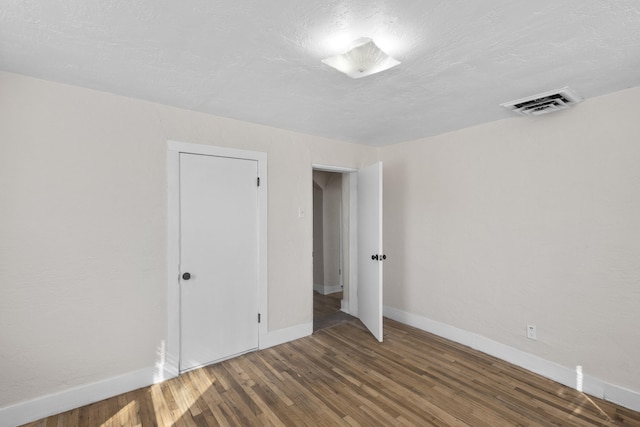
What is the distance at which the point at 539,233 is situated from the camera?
2.67 meters

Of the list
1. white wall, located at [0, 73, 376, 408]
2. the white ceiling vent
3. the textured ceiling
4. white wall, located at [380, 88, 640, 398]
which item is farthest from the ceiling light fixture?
white wall, located at [380, 88, 640, 398]

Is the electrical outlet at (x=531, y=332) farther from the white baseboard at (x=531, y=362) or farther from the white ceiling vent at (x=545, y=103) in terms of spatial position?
the white ceiling vent at (x=545, y=103)

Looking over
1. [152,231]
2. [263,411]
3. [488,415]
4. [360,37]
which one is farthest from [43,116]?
[488,415]

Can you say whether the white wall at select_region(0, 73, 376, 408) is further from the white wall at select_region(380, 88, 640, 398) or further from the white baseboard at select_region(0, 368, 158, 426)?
the white wall at select_region(380, 88, 640, 398)

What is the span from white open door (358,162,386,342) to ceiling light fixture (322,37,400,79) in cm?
161

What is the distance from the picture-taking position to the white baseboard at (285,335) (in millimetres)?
3141

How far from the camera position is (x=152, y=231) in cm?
249

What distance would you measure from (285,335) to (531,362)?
237 centimetres

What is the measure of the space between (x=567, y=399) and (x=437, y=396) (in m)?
0.99

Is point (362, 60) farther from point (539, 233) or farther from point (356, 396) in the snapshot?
point (356, 396)

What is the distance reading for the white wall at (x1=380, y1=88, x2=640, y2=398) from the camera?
224 cm

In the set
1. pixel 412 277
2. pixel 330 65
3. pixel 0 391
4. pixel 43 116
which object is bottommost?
pixel 0 391

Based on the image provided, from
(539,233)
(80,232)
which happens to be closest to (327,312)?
(539,233)

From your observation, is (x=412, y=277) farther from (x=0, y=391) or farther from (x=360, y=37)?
(x=0, y=391)
